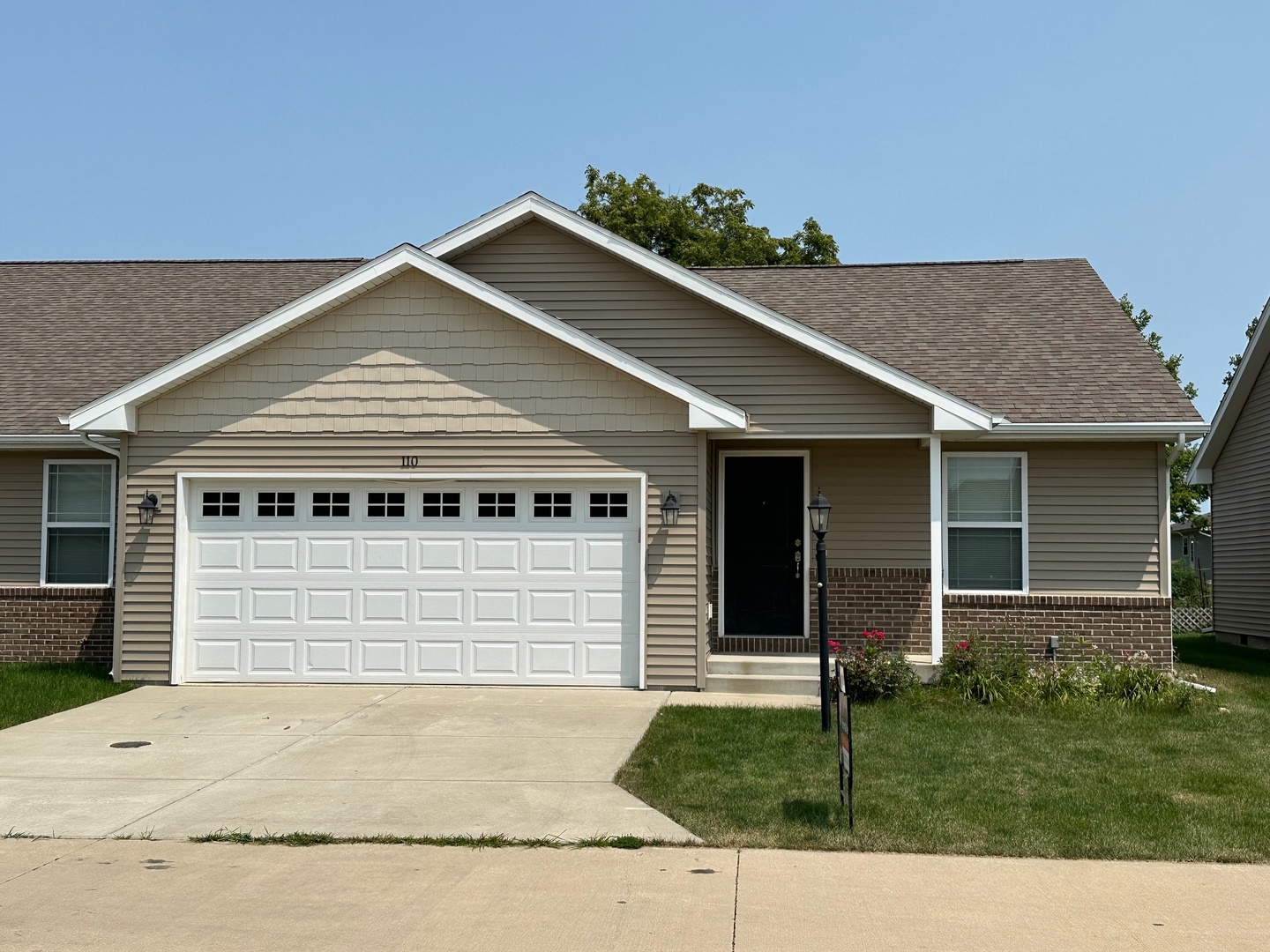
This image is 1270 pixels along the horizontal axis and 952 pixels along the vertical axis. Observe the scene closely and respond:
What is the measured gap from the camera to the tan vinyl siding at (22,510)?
578 inches

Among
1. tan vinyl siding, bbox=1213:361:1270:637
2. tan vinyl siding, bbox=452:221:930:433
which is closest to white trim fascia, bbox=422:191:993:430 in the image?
tan vinyl siding, bbox=452:221:930:433

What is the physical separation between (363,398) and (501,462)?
1.66 metres

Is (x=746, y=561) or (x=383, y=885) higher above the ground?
(x=746, y=561)

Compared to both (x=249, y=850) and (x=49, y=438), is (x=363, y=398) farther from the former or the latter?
(x=249, y=850)

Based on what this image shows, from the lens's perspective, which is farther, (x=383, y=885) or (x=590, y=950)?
(x=383, y=885)

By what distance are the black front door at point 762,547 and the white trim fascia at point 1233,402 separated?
7480mm

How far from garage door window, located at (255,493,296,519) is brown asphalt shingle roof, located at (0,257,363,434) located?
3.00 m

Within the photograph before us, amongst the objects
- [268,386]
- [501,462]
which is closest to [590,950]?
[501,462]

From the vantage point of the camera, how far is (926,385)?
1257 cm

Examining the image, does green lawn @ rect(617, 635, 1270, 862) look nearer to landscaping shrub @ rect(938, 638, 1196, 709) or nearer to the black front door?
landscaping shrub @ rect(938, 638, 1196, 709)

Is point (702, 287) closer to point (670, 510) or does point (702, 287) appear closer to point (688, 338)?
point (688, 338)

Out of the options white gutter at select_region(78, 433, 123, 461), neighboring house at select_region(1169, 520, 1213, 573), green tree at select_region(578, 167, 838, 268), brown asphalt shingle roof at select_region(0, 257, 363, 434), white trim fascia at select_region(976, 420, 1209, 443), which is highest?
green tree at select_region(578, 167, 838, 268)

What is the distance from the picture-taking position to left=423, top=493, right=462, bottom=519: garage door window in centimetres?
1309

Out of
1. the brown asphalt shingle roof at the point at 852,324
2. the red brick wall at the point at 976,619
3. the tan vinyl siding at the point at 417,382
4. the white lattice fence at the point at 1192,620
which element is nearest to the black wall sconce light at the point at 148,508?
the tan vinyl siding at the point at 417,382
